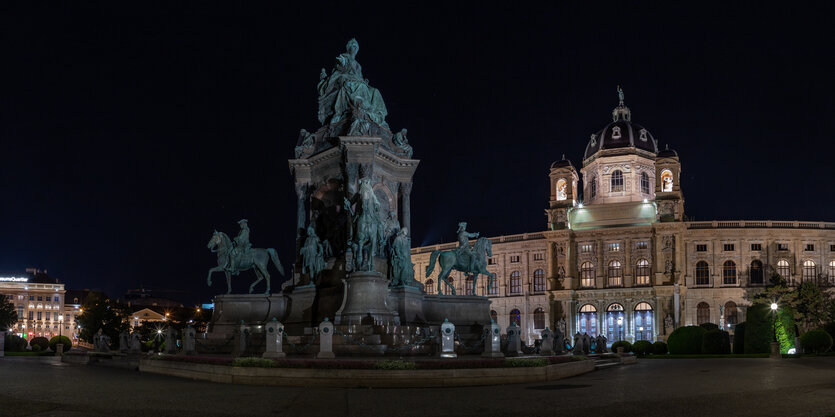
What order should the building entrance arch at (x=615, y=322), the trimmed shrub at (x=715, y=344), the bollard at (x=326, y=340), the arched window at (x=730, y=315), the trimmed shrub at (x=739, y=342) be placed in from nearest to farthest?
1. the bollard at (x=326, y=340)
2. the trimmed shrub at (x=715, y=344)
3. the trimmed shrub at (x=739, y=342)
4. the arched window at (x=730, y=315)
5. the building entrance arch at (x=615, y=322)

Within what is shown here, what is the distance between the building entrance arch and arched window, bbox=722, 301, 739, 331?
38.3 ft

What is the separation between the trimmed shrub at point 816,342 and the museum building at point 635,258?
4156cm

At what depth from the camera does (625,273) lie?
93812 millimetres

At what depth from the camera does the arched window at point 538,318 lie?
324 ft

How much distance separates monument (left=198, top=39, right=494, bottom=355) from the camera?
27.5m

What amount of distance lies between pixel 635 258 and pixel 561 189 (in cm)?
1395

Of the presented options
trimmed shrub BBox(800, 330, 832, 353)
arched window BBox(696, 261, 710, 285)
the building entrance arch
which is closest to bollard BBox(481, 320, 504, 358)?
trimmed shrub BBox(800, 330, 832, 353)

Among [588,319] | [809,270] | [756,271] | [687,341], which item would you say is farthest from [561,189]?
[687,341]

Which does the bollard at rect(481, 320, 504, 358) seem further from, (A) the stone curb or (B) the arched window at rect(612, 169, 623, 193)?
(B) the arched window at rect(612, 169, 623, 193)

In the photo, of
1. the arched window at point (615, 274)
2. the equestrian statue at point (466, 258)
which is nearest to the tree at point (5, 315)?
the equestrian statue at point (466, 258)

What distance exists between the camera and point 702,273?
93.5 metres

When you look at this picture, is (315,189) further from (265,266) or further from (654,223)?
(654,223)

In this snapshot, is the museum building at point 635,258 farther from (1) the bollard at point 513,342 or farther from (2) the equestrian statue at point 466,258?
(1) the bollard at point 513,342

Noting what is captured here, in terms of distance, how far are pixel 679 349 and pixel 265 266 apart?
104ft
